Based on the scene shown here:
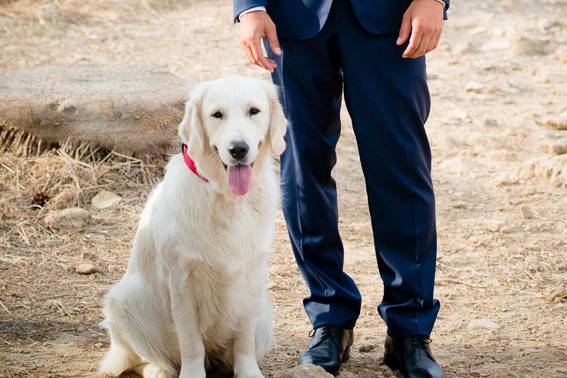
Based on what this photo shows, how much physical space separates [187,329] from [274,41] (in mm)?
1102

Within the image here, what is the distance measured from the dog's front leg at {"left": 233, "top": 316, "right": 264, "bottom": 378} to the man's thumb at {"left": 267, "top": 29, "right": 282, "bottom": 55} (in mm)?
1008

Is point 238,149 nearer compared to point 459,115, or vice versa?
point 238,149

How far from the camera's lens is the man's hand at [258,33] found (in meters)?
3.03

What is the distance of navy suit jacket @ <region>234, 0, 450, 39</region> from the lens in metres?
2.94

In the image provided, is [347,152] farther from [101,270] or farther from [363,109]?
[363,109]

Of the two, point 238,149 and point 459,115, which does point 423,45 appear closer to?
point 238,149

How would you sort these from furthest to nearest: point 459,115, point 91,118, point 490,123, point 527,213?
1. point 459,115
2. point 490,123
3. point 91,118
4. point 527,213

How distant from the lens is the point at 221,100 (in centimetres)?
297

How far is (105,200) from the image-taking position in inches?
214

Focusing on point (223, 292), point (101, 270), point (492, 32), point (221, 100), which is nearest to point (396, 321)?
point (223, 292)

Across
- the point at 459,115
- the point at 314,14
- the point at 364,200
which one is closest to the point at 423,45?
the point at 314,14

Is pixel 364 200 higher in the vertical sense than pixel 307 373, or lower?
lower

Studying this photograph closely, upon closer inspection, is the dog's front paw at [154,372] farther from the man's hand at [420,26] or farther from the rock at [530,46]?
the rock at [530,46]

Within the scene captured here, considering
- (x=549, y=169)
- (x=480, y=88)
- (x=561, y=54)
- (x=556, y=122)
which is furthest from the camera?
(x=561, y=54)
